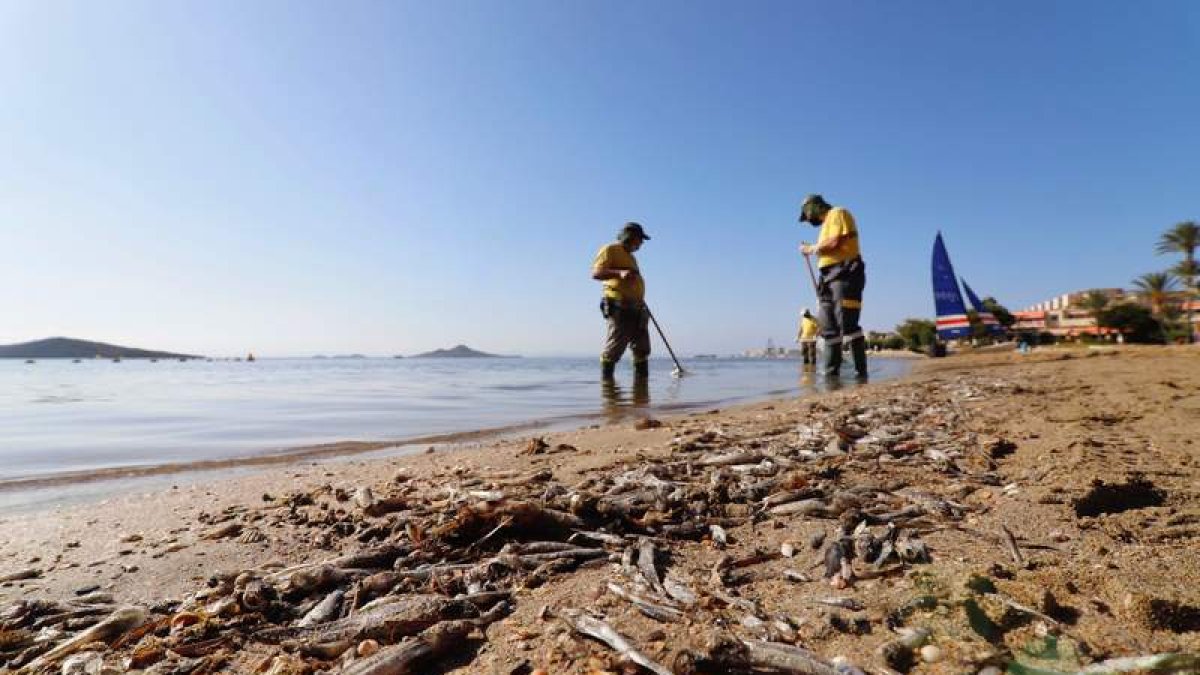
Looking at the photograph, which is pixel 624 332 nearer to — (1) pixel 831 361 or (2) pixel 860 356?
(1) pixel 831 361

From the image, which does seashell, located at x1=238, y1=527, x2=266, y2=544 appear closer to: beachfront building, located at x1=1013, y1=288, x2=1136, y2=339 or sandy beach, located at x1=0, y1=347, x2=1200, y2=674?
sandy beach, located at x1=0, y1=347, x2=1200, y2=674

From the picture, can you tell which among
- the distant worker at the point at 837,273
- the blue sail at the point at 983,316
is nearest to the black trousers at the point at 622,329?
the distant worker at the point at 837,273

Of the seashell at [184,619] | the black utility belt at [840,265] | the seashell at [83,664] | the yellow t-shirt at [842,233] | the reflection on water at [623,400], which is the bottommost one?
the seashell at [83,664]

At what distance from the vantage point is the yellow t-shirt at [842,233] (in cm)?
887

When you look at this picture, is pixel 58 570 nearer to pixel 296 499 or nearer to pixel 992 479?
pixel 296 499

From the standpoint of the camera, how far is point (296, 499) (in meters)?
2.65

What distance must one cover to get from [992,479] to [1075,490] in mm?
359

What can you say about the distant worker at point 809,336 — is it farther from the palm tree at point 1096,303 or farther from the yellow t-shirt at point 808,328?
the palm tree at point 1096,303

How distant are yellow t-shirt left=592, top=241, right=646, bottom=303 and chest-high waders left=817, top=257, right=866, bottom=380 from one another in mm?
3397

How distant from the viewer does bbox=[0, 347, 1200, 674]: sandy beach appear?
124 cm

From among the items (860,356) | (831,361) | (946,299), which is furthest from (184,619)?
(946,299)

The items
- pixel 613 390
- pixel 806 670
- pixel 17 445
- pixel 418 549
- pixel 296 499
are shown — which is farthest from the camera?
→ pixel 613 390

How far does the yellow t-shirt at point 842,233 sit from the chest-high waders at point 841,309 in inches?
4.5

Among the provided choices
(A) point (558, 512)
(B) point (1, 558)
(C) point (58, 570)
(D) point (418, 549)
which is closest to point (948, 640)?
(A) point (558, 512)
